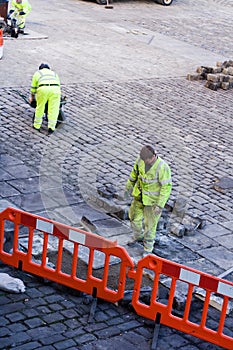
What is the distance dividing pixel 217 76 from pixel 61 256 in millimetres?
11858

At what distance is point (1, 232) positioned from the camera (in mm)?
9172

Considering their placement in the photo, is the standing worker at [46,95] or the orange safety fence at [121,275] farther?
the standing worker at [46,95]

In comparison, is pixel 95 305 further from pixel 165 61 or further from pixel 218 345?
pixel 165 61

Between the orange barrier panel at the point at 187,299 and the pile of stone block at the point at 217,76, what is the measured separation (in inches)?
462

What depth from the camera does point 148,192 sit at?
9.98 meters

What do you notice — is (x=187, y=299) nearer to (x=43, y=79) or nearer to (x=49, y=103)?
(x=49, y=103)

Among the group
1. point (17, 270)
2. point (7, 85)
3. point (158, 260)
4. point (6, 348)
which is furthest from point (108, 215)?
point (7, 85)

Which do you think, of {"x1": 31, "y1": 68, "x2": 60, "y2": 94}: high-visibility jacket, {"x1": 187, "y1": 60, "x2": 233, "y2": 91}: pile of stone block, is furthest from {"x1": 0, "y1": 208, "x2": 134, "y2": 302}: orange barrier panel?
{"x1": 187, "y1": 60, "x2": 233, "y2": 91}: pile of stone block

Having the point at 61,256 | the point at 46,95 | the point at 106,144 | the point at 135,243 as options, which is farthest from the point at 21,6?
the point at 61,256

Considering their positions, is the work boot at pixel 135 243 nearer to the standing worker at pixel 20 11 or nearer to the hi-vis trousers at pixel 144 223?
the hi-vis trousers at pixel 144 223

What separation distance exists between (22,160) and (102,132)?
7.95 ft

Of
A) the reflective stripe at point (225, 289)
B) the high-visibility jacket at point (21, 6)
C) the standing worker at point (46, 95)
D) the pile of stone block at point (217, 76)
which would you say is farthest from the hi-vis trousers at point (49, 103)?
the high-visibility jacket at point (21, 6)

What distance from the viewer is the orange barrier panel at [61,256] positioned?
845cm

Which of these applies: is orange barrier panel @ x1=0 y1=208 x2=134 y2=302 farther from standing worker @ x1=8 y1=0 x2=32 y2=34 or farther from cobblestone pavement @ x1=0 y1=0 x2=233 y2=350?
standing worker @ x1=8 y1=0 x2=32 y2=34
